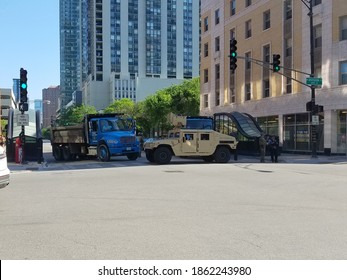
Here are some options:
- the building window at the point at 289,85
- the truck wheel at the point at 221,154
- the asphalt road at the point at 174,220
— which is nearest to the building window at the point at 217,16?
the building window at the point at 289,85

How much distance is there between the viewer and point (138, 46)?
155375 millimetres

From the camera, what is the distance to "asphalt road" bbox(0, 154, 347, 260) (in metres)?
5.73

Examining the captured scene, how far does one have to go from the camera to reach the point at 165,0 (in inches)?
6186

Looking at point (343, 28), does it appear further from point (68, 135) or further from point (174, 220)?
point (174, 220)

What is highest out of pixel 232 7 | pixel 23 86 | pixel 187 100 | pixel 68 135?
pixel 232 7

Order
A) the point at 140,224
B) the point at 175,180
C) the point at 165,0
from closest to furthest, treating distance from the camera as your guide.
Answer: the point at 140,224, the point at 175,180, the point at 165,0

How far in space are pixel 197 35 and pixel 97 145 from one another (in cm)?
14734

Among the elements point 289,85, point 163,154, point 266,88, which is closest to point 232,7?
point 266,88

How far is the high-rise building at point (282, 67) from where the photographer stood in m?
29.7

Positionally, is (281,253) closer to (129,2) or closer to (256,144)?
(256,144)

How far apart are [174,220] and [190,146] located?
15.2 meters

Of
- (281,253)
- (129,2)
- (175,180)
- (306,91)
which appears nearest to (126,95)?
(129,2)

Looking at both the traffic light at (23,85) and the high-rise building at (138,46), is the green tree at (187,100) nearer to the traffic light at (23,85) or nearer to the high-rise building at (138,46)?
the traffic light at (23,85)

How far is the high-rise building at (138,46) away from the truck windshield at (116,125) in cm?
11955
